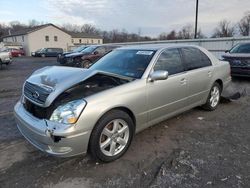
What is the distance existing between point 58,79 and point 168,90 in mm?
1818

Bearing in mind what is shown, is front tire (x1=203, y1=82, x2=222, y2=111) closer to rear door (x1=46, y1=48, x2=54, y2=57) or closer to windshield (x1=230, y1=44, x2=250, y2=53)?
windshield (x1=230, y1=44, x2=250, y2=53)

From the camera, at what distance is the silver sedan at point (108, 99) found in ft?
9.50

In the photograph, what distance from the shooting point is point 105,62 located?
15.0 ft

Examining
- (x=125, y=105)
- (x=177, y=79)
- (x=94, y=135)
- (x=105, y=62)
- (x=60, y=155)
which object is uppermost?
(x=105, y=62)

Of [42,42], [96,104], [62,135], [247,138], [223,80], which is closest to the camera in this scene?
[62,135]

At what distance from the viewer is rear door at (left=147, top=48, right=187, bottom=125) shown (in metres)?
3.78

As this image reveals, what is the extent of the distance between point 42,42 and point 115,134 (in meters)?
49.0

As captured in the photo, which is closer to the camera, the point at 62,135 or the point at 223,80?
the point at 62,135

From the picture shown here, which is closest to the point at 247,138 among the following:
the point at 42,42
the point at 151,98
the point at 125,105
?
the point at 151,98

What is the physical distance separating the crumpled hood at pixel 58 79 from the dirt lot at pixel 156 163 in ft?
3.08

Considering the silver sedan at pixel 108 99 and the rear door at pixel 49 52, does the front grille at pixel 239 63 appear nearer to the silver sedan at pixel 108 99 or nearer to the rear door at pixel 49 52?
the silver sedan at pixel 108 99

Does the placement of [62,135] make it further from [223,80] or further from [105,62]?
[223,80]

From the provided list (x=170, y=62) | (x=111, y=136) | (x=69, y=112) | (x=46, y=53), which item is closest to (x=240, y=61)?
(x=170, y=62)

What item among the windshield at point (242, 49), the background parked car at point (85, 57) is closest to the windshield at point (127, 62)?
the windshield at point (242, 49)
